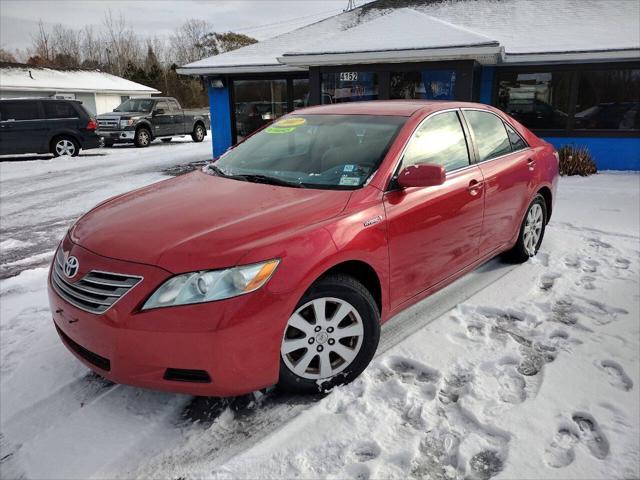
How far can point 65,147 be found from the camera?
583 inches

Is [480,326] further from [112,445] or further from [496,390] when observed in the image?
[112,445]

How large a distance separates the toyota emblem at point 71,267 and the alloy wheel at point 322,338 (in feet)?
3.67

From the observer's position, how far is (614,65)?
35.0 feet

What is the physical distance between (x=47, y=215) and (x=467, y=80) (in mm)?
8119

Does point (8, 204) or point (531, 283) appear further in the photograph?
point (8, 204)

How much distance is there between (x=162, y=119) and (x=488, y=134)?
55.7ft

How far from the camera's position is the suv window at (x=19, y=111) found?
13711mm

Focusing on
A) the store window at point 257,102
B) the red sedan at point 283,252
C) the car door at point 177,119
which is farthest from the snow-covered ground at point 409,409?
the car door at point 177,119

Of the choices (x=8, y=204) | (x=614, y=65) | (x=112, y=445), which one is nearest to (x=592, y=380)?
(x=112, y=445)

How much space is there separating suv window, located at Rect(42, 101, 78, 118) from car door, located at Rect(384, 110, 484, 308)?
13828 mm

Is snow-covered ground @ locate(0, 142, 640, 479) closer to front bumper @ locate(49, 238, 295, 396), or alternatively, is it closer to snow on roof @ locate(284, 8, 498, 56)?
front bumper @ locate(49, 238, 295, 396)

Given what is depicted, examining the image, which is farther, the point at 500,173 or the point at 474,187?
the point at 500,173

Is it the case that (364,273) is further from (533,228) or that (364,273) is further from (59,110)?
(59,110)

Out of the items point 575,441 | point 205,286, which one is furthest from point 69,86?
point 575,441
